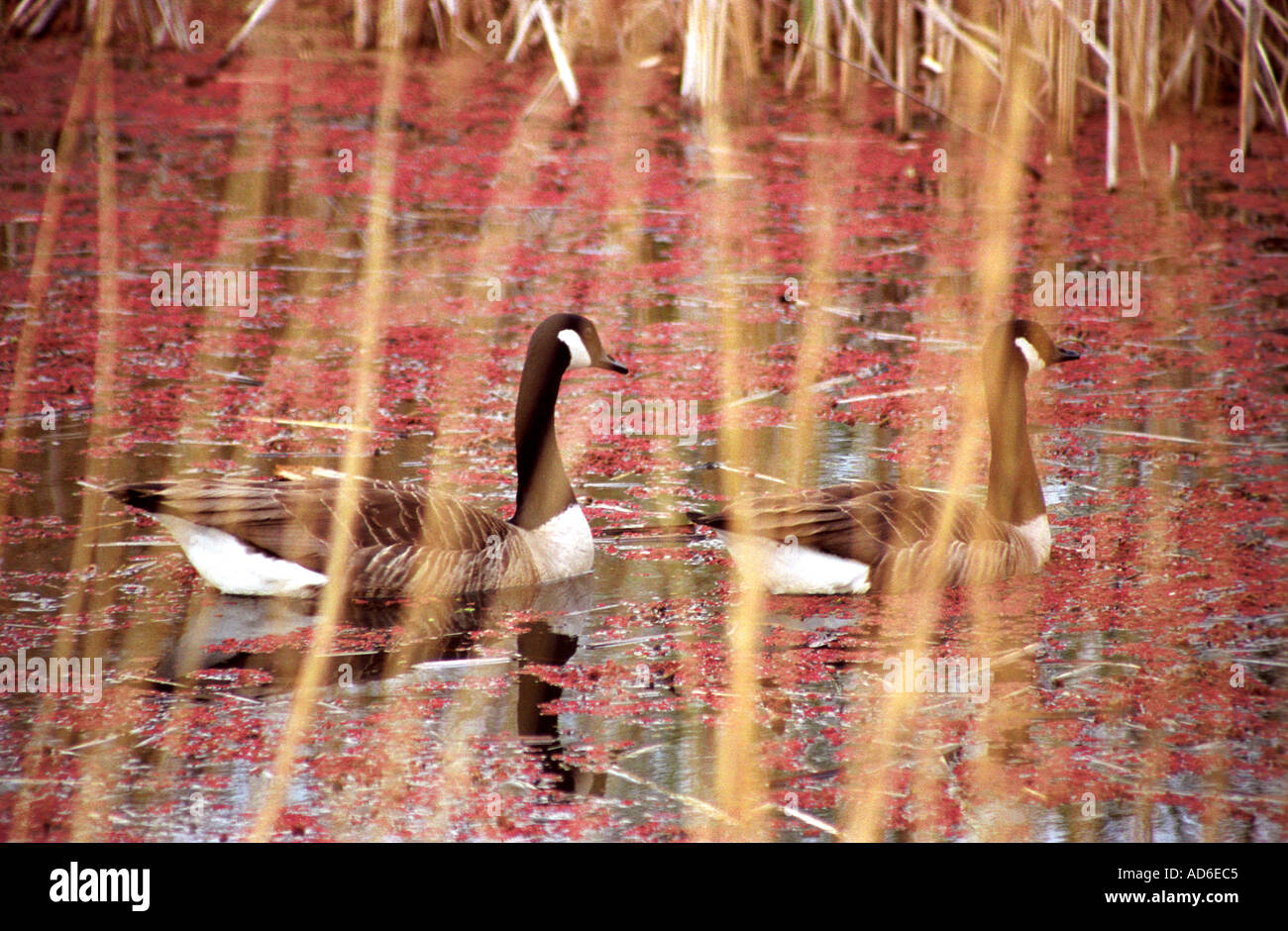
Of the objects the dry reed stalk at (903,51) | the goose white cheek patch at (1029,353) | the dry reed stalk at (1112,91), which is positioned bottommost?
the goose white cheek patch at (1029,353)

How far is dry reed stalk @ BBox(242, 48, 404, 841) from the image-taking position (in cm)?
509

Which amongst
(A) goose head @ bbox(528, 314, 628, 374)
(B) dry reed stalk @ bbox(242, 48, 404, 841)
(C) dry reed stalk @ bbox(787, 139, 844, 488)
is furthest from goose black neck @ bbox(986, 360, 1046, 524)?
(B) dry reed stalk @ bbox(242, 48, 404, 841)

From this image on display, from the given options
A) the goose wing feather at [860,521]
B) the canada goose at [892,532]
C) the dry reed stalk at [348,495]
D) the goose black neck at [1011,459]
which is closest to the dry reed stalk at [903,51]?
the dry reed stalk at [348,495]

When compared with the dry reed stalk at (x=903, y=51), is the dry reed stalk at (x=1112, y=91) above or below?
below

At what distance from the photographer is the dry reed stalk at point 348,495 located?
509 cm

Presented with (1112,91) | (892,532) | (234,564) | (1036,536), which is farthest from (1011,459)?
(1112,91)

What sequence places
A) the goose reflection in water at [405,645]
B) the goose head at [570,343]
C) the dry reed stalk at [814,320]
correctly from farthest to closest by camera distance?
the dry reed stalk at [814,320]
the goose head at [570,343]
the goose reflection in water at [405,645]

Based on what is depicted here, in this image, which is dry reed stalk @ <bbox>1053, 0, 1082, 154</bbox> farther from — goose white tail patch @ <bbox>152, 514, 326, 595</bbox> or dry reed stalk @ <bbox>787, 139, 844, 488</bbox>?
goose white tail patch @ <bbox>152, 514, 326, 595</bbox>

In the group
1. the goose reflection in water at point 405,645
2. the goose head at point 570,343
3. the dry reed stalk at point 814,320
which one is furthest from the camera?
the dry reed stalk at point 814,320

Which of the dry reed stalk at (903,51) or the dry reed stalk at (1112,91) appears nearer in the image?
the dry reed stalk at (1112,91)

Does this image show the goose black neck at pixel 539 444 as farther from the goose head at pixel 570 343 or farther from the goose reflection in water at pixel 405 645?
the goose reflection in water at pixel 405 645

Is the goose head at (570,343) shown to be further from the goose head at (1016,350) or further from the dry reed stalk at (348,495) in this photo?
the goose head at (1016,350)

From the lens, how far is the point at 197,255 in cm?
1164

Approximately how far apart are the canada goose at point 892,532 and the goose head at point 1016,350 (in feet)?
0.59
